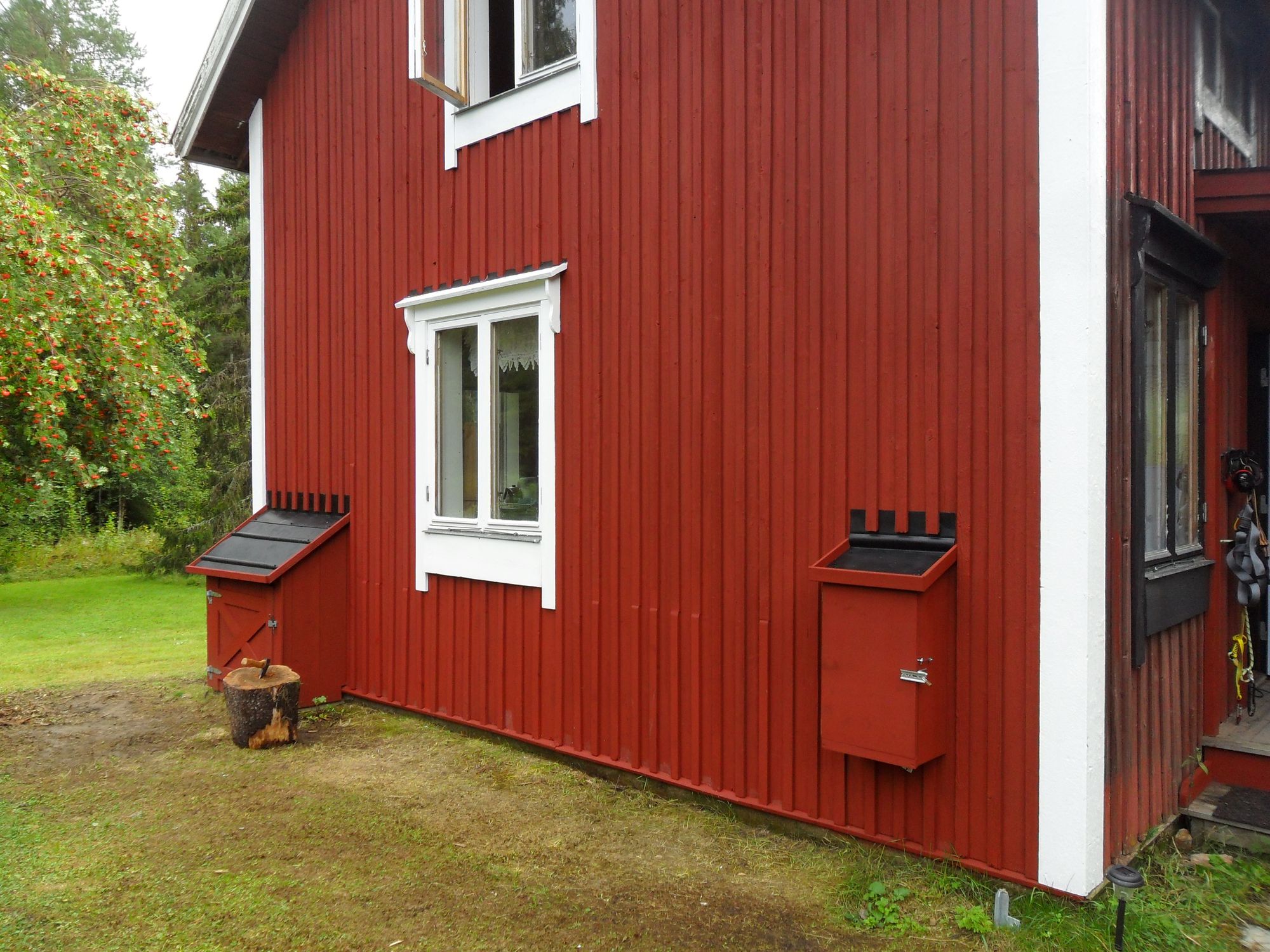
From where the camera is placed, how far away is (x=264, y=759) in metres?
5.82

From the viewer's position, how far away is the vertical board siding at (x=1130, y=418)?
3836 millimetres

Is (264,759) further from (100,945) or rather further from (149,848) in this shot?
(100,945)

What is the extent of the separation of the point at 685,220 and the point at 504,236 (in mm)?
1460

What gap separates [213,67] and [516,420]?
4.05 m

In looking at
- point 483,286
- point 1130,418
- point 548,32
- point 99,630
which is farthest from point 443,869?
point 99,630

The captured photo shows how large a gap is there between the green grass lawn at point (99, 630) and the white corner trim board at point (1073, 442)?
296 inches

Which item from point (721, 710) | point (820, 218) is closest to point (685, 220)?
point (820, 218)

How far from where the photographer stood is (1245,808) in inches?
173

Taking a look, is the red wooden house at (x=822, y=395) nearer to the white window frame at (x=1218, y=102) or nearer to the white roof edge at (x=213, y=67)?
the white window frame at (x=1218, y=102)

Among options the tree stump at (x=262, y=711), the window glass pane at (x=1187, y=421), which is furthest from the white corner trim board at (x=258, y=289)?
the window glass pane at (x=1187, y=421)

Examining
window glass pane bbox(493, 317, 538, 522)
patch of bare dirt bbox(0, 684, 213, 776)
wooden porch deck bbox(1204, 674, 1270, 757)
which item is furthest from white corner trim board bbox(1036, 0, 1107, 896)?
patch of bare dirt bbox(0, 684, 213, 776)

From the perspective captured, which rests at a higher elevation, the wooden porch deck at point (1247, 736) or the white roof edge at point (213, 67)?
the white roof edge at point (213, 67)

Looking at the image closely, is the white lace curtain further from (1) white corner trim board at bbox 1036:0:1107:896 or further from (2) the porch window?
(2) the porch window

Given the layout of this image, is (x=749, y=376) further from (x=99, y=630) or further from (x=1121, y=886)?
(x=99, y=630)
